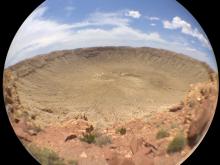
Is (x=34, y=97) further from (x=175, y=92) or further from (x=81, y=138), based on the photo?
(x=175, y=92)

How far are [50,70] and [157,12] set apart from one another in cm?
224

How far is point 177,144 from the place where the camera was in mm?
12555

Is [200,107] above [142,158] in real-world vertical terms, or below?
above

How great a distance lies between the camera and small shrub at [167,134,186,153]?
41.0ft

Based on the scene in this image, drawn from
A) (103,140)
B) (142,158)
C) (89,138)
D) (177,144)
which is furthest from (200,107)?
(89,138)

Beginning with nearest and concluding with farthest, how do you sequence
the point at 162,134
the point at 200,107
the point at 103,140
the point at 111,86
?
the point at 103,140 < the point at 162,134 < the point at 111,86 < the point at 200,107

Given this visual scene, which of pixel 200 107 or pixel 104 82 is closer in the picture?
pixel 104 82

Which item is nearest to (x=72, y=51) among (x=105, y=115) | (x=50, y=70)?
(x=50, y=70)

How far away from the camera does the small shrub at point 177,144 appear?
12484mm

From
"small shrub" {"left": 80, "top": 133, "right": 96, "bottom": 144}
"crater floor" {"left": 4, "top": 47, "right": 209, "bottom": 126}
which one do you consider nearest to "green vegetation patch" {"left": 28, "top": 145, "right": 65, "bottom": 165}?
"crater floor" {"left": 4, "top": 47, "right": 209, "bottom": 126}

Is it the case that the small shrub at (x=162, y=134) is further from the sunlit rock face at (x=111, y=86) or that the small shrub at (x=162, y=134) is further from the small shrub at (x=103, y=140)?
the small shrub at (x=103, y=140)

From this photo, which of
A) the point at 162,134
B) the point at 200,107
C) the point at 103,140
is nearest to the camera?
the point at 103,140

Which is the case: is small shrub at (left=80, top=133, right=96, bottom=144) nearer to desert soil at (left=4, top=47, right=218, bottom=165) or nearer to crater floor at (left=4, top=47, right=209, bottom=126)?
desert soil at (left=4, top=47, right=218, bottom=165)

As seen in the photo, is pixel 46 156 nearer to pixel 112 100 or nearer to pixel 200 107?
pixel 112 100
